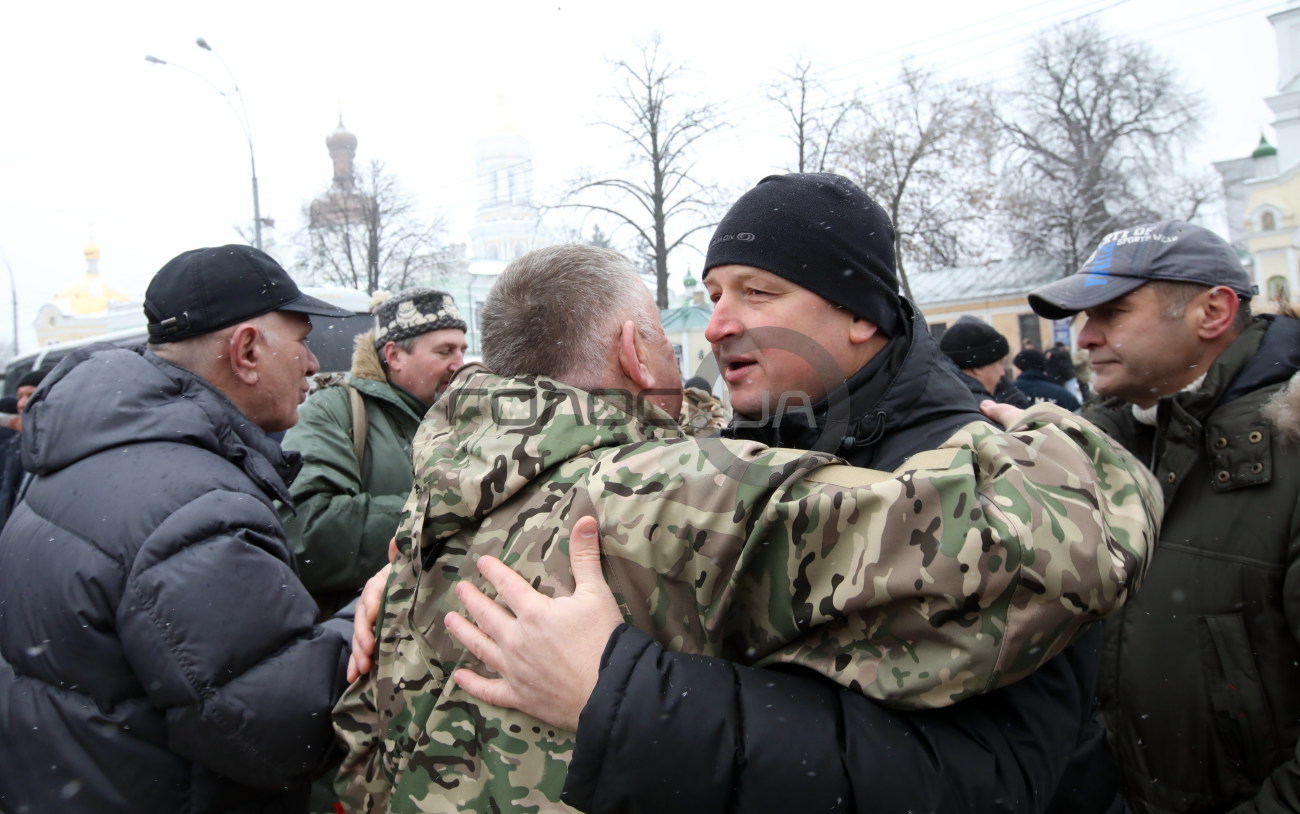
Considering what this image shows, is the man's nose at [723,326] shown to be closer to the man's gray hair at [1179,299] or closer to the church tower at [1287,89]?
the man's gray hair at [1179,299]

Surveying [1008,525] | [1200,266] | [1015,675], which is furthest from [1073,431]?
[1200,266]

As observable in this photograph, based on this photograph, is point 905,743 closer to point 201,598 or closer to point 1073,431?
point 1073,431

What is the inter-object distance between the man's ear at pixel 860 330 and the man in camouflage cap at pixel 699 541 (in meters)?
0.49

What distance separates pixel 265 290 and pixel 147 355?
1.25 ft

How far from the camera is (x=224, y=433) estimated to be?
220cm

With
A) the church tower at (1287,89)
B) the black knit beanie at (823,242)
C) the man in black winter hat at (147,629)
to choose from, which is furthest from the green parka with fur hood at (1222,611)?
the church tower at (1287,89)

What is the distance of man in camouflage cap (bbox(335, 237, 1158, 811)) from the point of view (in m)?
1.16

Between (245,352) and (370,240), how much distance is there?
1098 inches

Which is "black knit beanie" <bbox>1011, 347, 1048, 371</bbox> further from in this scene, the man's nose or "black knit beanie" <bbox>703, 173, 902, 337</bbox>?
the man's nose

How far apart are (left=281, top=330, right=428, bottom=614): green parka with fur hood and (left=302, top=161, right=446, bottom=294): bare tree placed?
84.7 feet

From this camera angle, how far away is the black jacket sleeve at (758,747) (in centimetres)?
125

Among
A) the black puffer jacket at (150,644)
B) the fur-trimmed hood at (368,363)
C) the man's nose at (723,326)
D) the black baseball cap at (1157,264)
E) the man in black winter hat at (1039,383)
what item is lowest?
the man in black winter hat at (1039,383)

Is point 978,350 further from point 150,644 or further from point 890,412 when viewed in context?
point 150,644

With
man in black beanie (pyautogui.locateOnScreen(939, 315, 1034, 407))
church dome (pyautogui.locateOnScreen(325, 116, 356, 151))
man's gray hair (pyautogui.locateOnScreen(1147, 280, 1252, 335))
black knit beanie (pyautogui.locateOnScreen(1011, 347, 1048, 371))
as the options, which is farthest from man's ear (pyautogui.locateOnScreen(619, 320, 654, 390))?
church dome (pyautogui.locateOnScreen(325, 116, 356, 151))
